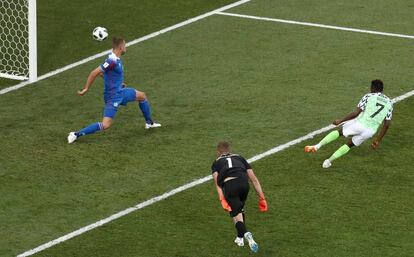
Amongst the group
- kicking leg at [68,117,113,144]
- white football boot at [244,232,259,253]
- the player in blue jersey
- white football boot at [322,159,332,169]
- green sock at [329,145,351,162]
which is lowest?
white football boot at [322,159,332,169]

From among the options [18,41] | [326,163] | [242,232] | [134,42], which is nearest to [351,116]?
[326,163]

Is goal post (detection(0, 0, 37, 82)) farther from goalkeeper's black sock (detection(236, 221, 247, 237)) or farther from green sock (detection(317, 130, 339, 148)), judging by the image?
goalkeeper's black sock (detection(236, 221, 247, 237))

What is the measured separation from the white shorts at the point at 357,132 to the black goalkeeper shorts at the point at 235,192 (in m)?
3.63

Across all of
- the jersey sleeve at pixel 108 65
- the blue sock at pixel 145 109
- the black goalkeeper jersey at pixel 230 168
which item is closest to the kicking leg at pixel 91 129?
the blue sock at pixel 145 109

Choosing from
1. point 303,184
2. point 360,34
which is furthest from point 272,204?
point 360,34

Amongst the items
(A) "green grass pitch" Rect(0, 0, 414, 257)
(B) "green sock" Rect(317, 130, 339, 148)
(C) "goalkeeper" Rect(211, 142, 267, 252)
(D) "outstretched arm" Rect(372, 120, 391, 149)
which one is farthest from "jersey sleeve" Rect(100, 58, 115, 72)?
(D) "outstretched arm" Rect(372, 120, 391, 149)

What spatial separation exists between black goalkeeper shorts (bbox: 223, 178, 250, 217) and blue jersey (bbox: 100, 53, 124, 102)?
4.68 metres

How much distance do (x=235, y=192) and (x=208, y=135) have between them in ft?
14.7

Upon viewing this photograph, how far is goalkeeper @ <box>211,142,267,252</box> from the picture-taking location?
16203 millimetres

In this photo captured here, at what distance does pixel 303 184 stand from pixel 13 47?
8985 millimetres

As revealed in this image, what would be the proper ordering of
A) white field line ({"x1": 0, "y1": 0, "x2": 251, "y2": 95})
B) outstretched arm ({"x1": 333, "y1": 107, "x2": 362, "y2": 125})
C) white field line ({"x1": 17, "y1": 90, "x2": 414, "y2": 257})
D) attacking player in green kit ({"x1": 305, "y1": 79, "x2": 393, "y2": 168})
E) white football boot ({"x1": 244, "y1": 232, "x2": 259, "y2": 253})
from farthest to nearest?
white field line ({"x1": 0, "y1": 0, "x2": 251, "y2": 95}) < outstretched arm ({"x1": 333, "y1": 107, "x2": 362, "y2": 125}) < attacking player in green kit ({"x1": 305, "y1": 79, "x2": 393, "y2": 168}) < white field line ({"x1": 17, "y1": 90, "x2": 414, "y2": 257}) < white football boot ({"x1": 244, "y1": 232, "x2": 259, "y2": 253})

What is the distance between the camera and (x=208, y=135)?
67.6 ft

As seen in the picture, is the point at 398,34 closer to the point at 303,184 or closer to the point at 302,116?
the point at 302,116

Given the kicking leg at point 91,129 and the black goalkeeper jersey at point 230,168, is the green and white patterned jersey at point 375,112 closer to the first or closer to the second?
the black goalkeeper jersey at point 230,168
